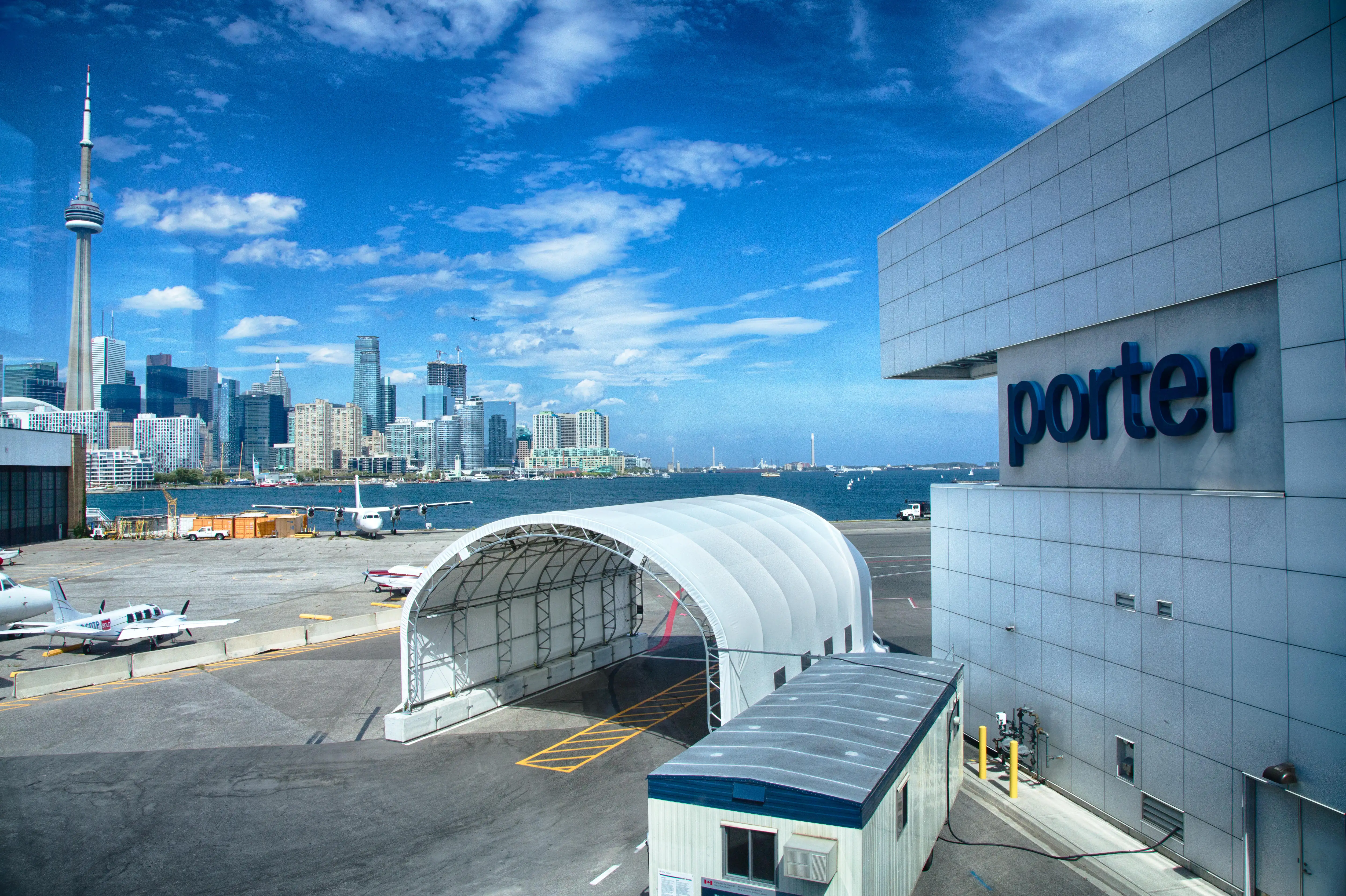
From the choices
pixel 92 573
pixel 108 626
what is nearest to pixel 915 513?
pixel 108 626

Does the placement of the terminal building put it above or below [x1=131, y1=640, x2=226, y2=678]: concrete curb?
above

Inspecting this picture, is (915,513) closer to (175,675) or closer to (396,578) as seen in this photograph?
(396,578)

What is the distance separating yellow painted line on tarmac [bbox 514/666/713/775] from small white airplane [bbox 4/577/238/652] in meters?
20.7

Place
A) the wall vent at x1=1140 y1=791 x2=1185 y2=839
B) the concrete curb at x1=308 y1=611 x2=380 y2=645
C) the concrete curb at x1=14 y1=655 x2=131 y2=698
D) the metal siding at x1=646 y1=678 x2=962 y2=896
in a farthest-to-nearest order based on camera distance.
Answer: the concrete curb at x1=308 y1=611 x2=380 y2=645
the concrete curb at x1=14 y1=655 x2=131 y2=698
the wall vent at x1=1140 y1=791 x2=1185 y2=839
the metal siding at x1=646 y1=678 x2=962 y2=896

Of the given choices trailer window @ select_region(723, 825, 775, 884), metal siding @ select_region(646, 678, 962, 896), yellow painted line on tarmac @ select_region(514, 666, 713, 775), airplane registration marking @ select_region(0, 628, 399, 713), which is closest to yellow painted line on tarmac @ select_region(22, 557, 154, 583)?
airplane registration marking @ select_region(0, 628, 399, 713)

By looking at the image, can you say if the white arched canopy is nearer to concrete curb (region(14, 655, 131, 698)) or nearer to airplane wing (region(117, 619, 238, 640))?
concrete curb (region(14, 655, 131, 698))

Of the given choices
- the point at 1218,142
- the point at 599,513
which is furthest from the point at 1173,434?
the point at 599,513

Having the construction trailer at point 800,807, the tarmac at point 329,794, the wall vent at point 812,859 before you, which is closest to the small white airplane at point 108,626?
the tarmac at point 329,794

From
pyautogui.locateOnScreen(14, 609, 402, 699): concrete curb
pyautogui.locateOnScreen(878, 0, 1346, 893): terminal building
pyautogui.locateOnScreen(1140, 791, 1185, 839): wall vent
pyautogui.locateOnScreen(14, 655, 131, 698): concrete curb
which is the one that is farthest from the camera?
pyautogui.locateOnScreen(14, 609, 402, 699): concrete curb

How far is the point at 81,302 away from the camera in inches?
5044

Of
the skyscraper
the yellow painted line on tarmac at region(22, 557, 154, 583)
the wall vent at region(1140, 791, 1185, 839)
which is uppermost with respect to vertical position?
A: the skyscraper

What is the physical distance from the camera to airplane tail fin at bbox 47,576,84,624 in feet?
95.3

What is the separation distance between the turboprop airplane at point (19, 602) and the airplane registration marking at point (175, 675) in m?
9.21

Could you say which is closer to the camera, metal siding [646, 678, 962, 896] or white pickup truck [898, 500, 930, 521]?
metal siding [646, 678, 962, 896]
